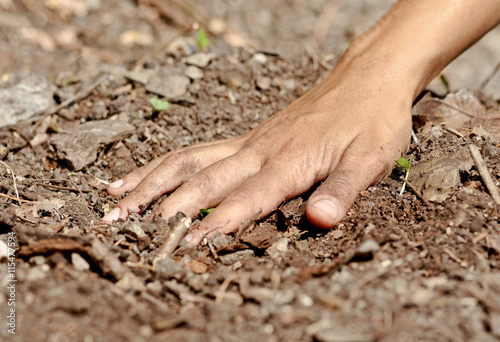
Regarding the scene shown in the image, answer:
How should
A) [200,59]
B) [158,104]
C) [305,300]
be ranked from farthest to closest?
1. [200,59]
2. [158,104]
3. [305,300]

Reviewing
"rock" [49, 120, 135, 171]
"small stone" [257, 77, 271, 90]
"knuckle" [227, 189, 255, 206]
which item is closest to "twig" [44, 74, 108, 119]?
"rock" [49, 120, 135, 171]

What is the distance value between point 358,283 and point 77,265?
3.32 feet

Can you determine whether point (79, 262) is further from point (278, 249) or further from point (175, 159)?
point (175, 159)

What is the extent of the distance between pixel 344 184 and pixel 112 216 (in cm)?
116

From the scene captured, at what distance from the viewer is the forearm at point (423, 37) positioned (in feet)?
8.48

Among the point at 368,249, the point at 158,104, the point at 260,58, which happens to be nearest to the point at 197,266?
the point at 368,249

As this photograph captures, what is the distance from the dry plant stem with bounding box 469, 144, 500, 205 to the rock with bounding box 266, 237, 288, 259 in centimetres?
92

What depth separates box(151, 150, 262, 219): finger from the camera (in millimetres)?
2275

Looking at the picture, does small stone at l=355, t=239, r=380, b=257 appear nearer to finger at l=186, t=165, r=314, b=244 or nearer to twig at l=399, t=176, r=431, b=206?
twig at l=399, t=176, r=431, b=206

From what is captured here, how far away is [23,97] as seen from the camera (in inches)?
122

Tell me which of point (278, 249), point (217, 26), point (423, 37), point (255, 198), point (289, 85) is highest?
point (423, 37)

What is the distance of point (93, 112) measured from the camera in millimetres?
3092

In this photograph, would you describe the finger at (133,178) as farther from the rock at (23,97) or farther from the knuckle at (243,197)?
the rock at (23,97)

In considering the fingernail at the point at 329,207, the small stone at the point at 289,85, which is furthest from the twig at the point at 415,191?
the small stone at the point at 289,85
